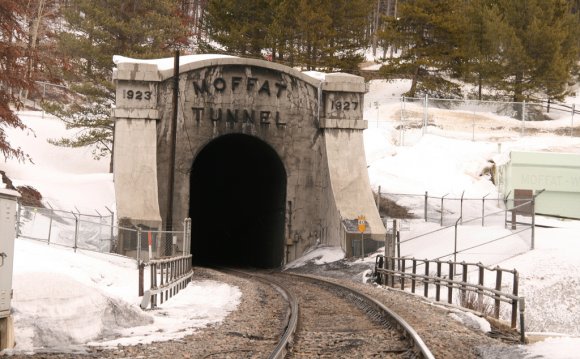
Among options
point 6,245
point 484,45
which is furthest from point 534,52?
point 6,245

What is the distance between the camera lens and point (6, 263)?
11828 millimetres

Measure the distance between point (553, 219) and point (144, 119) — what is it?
1874 centimetres

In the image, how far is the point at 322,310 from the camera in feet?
63.7

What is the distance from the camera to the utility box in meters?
11.6

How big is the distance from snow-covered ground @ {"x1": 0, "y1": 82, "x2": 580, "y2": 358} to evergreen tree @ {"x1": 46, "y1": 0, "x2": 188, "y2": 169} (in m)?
3.51

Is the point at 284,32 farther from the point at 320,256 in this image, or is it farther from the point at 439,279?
the point at 439,279

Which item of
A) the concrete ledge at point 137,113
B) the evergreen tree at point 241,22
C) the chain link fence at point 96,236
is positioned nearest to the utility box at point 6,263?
the chain link fence at point 96,236

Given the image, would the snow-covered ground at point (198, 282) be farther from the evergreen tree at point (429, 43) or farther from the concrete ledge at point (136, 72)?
the concrete ledge at point (136, 72)

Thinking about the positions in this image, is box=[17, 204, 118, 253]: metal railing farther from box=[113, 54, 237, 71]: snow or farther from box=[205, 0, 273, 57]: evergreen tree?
box=[205, 0, 273, 57]: evergreen tree

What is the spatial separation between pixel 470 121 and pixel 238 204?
16589mm

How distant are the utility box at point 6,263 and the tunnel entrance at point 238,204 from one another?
29959mm

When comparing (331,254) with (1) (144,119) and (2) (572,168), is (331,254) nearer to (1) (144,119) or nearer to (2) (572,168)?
(1) (144,119)

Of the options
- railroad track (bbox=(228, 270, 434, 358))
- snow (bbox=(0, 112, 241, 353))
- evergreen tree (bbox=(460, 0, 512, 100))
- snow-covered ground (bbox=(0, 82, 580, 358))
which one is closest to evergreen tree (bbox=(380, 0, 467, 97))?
evergreen tree (bbox=(460, 0, 512, 100))

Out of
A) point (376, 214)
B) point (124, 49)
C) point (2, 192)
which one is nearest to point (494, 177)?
point (376, 214)
